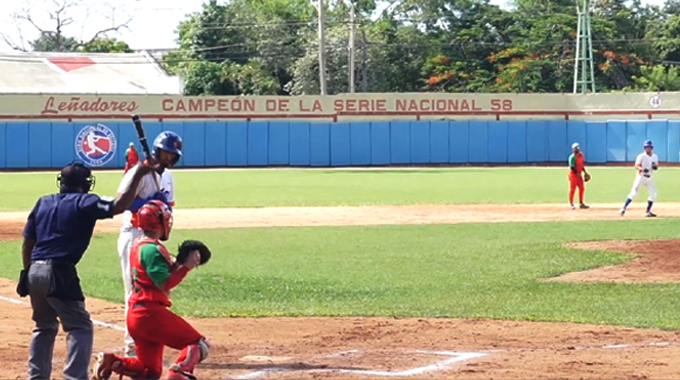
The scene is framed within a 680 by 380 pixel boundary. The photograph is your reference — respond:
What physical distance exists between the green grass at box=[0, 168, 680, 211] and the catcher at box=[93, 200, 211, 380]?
74.5 feet

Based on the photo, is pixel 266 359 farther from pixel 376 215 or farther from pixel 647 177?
pixel 647 177

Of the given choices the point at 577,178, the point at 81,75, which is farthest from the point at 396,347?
the point at 81,75

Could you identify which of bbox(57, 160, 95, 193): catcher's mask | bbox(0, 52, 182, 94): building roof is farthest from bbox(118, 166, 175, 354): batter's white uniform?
bbox(0, 52, 182, 94): building roof

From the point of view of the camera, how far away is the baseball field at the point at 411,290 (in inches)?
371

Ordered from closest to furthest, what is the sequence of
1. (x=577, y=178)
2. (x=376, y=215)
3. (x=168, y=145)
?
(x=168, y=145), (x=376, y=215), (x=577, y=178)

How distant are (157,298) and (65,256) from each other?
70cm

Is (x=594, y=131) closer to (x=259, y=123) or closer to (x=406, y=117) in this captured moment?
(x=406, y=117)

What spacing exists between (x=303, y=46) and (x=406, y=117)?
25.0 metres

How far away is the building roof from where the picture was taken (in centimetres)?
6531

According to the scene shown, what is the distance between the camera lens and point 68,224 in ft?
24.6

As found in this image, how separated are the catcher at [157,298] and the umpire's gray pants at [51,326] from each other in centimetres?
21

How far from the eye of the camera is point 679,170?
49562mm

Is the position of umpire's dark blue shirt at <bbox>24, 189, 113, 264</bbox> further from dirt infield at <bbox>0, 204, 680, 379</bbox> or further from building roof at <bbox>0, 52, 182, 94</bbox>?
building roof at <bbox>0, 52, 182, 94</bbox>

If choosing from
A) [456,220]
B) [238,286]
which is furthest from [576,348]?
[456,220]
